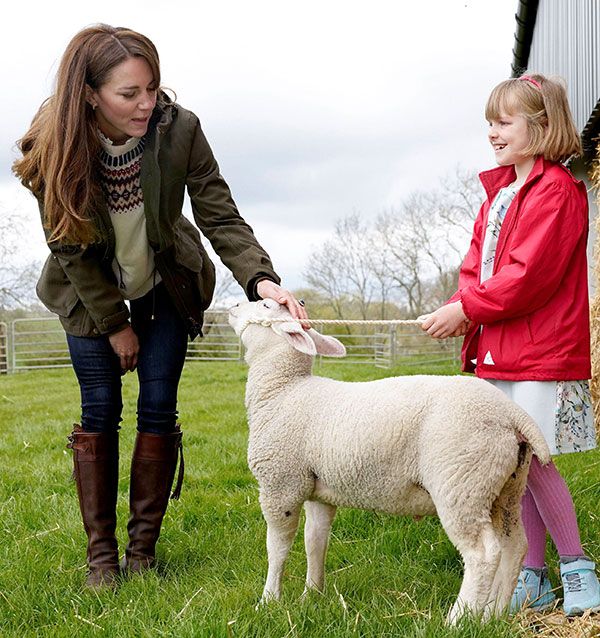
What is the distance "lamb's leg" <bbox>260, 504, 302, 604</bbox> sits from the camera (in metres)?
2.64

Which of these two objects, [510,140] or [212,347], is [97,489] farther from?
[212,347]

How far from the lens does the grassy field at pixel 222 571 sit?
2.36 m

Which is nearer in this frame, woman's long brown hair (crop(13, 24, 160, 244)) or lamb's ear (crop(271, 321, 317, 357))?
lamb's ear (crop(271, 321, 317, 357))

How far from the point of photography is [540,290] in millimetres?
2648

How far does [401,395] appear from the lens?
8.03 feet

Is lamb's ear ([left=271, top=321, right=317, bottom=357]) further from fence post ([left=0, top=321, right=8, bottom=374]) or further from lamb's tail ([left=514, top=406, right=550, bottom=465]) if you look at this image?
fence post ([left=0, top=321, right=8, bottom=374])

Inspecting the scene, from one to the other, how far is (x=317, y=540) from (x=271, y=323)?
0.80 m

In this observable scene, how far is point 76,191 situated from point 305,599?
1.67 metres

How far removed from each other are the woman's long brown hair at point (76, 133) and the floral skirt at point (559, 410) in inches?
67.9

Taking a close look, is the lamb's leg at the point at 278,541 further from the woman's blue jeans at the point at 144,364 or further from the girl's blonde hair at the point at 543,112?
the girl's blonde hair at the point at 543,112

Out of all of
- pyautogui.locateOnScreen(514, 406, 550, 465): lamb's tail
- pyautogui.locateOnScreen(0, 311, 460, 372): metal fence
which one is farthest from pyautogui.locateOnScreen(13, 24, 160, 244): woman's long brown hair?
pyautogui.locateOnScreen(0, 311, 460, 372): metal fence

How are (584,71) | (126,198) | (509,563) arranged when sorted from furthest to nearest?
(584,71) → (126,198) → (509,563)

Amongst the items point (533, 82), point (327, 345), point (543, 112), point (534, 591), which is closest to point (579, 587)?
point (534, 591)

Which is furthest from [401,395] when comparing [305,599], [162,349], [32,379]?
[32,379]
